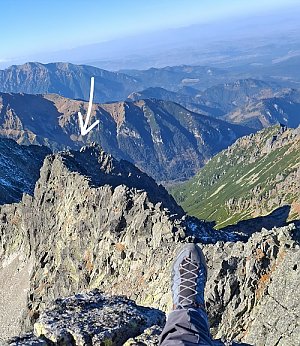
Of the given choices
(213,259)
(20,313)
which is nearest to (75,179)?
(20,313)

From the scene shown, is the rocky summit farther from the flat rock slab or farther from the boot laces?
the boot laces

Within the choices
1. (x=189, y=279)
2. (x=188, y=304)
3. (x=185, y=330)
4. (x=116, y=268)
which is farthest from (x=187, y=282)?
(x=116, y=268)

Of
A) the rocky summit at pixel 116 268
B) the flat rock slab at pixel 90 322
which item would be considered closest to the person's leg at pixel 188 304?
the rocky summit at pixel 116 268

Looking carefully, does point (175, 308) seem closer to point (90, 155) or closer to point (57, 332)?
point (57, 332)

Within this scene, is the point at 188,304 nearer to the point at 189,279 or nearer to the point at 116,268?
the point at 189,279

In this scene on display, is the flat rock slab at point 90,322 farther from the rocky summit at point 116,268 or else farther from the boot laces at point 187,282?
the boot laces at point 187,282

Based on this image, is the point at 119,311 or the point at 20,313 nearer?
the point at 119,311
